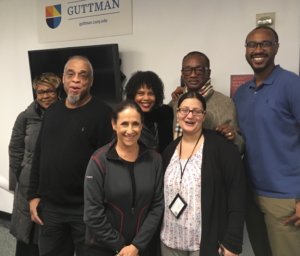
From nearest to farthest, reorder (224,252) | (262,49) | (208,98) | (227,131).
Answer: (224,252) → (227,131) → (262,49) → (208,98)

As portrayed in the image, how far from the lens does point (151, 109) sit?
1.93 metres

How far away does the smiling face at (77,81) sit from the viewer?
1.84m

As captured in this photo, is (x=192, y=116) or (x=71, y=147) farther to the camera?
(x=71, y=147)

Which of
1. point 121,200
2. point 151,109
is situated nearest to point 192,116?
point 151,109

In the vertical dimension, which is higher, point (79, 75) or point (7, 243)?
point (79, 75)

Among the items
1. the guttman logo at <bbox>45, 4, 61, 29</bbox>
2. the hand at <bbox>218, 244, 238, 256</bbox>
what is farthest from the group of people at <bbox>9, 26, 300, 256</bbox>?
the guttman logo at <bbox>45, 4, 61, 29</bbox>

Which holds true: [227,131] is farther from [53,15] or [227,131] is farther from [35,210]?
[53,15]

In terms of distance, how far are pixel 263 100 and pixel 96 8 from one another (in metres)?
2.02

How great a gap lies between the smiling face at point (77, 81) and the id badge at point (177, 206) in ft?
2.78

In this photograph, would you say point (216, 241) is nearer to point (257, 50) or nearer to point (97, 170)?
point (97, 170)

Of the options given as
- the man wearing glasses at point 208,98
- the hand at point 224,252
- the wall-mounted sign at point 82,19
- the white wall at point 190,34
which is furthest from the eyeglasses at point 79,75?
the hand at point 224,252

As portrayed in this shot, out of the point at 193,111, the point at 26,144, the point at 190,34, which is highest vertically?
the point at 190,34

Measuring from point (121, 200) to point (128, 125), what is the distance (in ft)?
1.28

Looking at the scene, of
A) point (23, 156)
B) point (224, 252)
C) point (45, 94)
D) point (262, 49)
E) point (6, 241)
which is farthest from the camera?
point (6, 241)
